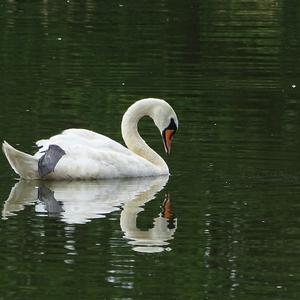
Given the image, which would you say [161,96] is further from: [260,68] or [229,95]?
[260,68]

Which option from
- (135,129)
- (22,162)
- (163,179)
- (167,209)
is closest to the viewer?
(167,209)

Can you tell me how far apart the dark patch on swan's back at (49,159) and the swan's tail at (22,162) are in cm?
7

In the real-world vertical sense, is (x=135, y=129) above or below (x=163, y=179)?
above

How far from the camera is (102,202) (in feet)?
43.5

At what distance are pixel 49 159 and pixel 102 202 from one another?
1.04 metres

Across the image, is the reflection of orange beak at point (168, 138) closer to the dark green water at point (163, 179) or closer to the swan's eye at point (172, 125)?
the swan's eye at point (172, 125)

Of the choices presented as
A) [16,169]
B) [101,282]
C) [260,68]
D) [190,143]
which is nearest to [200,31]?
[260,68]

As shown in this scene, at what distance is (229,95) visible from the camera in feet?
66.8

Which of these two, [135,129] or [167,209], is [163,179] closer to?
[135,129]

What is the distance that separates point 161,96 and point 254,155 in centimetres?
517

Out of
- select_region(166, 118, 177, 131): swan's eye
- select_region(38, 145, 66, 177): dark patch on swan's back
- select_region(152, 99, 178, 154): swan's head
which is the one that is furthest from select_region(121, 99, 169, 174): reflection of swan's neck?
select_region(38, 145, 66, 177): dark patch on swan's back

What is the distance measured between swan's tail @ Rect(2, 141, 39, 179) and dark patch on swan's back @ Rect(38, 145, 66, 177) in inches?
2.6

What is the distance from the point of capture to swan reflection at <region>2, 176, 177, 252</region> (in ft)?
39.2

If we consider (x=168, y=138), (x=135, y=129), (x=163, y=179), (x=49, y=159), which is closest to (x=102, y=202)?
(x=49, y=159)
